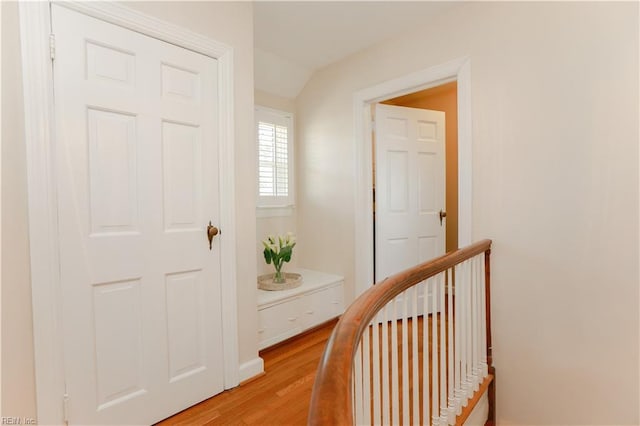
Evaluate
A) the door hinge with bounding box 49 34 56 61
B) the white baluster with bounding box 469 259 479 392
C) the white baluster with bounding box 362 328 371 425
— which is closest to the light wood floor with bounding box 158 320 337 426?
the white baluster with bounding box 362 328 371 425

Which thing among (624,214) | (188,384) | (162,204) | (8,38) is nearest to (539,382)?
(624,214)

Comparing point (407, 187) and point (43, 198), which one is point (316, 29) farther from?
point (43, 198)

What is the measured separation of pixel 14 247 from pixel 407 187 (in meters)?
2.71

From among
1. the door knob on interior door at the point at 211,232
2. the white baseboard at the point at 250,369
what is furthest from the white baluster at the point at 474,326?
the door knob on interior door at the point at 211,232

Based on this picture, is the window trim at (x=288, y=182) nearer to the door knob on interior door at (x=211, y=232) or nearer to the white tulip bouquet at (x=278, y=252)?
the white tulip bouquet at (x=278, y=252)

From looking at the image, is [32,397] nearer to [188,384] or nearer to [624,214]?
[188,384]

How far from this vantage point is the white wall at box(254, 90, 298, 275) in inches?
116

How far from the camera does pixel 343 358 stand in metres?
0.65

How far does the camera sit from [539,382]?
1813mm

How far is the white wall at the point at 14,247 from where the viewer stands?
1198mm

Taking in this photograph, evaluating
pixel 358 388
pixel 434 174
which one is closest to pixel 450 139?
pixel 434 174

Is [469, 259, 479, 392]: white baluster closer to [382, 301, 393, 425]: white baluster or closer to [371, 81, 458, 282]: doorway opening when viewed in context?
[382, 301, 393, 425]: white baluster

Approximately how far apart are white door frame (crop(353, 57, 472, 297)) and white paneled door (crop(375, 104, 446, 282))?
0.36 ft

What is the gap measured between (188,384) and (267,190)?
176 centimetres
